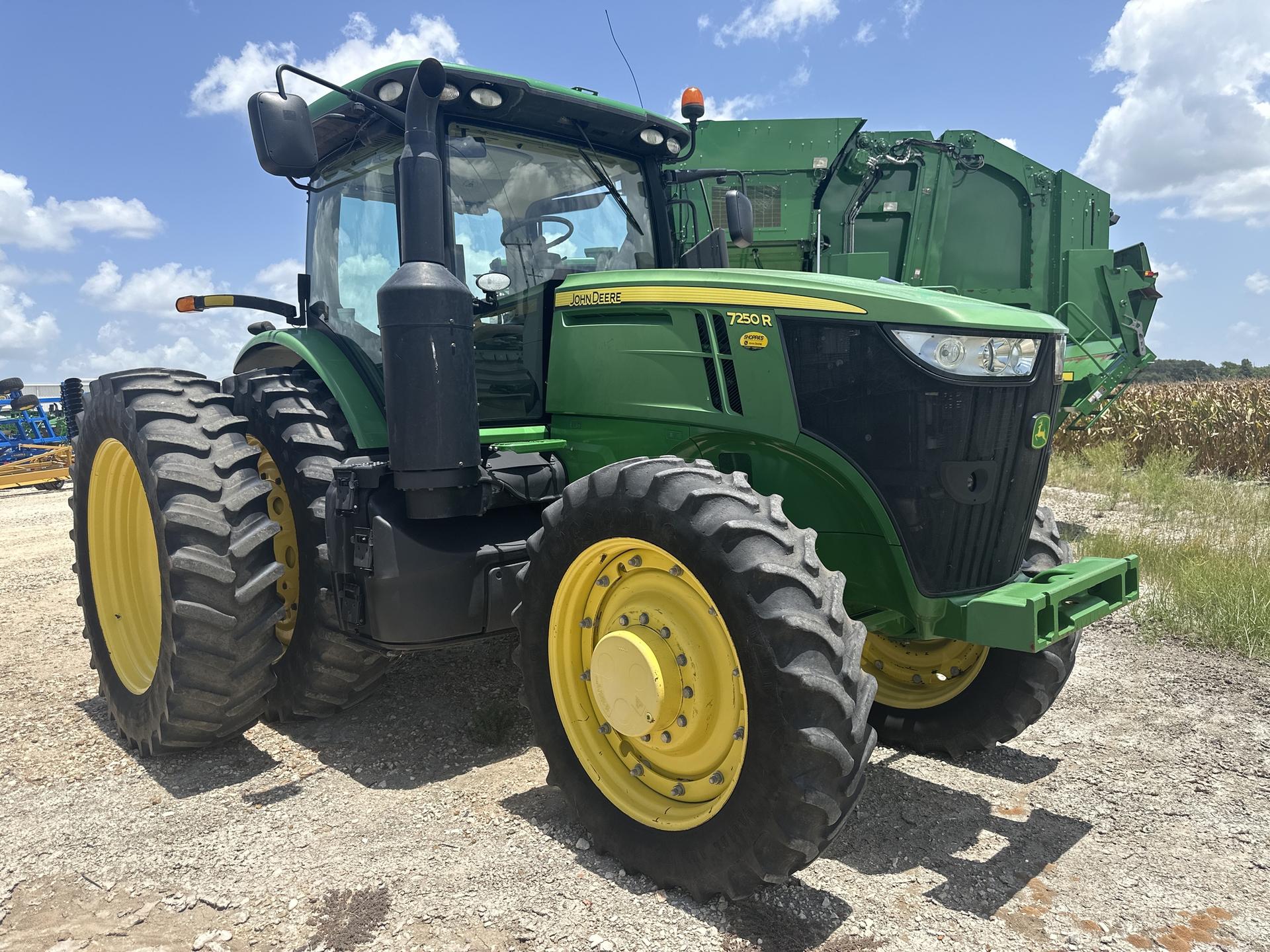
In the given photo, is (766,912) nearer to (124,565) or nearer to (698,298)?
(698,298)

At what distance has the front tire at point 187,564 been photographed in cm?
367

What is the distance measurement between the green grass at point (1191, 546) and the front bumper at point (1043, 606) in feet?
8.38

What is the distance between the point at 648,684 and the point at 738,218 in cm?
245

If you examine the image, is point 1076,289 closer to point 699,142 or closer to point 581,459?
point 699,142

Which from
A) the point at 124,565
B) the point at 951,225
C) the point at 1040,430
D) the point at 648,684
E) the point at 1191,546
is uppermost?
the point at 951,225

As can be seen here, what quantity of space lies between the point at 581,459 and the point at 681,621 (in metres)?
1.16

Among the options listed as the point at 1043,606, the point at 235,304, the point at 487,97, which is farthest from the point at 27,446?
the point at 1043,606


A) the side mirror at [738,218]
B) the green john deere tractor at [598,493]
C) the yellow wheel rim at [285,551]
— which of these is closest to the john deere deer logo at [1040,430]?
the green john deere tractor at [598,493]

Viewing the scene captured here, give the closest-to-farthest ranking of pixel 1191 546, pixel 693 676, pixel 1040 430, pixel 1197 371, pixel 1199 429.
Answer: pixel 693 676
pixel 1040 430
pixel 1191 546
pixel 1199 429
pixel 1197 371

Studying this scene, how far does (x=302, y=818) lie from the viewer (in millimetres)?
3330

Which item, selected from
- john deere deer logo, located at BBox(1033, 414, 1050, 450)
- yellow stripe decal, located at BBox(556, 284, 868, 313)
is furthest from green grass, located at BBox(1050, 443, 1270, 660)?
yellow stripe decal, located at BBox(556, 284, 868, 313)

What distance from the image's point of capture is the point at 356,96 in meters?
3.43

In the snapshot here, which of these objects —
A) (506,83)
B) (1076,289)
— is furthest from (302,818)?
(1076,289)

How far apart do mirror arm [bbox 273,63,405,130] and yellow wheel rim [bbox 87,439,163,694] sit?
76.1 inches
